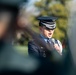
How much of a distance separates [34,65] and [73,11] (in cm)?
21

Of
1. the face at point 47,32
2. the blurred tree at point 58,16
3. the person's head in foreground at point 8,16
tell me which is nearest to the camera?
the person's head in foreground at point 8,16

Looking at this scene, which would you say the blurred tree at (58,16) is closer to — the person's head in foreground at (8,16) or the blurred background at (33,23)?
the blurred background at (33,23)

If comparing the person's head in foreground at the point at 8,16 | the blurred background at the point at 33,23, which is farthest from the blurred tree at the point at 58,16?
the person's head in foreground at the point at 8,16

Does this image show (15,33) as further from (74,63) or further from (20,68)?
(74,63)

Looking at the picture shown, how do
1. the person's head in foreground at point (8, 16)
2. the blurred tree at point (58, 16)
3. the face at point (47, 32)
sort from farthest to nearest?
the face at point (47, 32), the blurred tree at point (58, 16), the person's head in foreground at point (8, 16)

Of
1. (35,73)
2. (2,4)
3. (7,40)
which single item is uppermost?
(2,4)

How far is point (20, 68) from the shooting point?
1.00 metres

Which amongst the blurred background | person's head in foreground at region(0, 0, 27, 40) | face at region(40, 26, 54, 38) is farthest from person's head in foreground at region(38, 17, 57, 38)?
person's head in foreground at region(0, 0, 27, 40)

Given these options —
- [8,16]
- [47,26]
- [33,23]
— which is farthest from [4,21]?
[47,26]

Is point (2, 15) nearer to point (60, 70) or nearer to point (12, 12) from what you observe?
point (12, 12)

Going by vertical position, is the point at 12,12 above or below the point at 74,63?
above

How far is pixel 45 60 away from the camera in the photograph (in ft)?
3.39

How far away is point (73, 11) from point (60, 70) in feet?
0.66

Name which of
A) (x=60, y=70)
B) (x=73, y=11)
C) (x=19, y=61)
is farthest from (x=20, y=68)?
(x=73, y=11)
